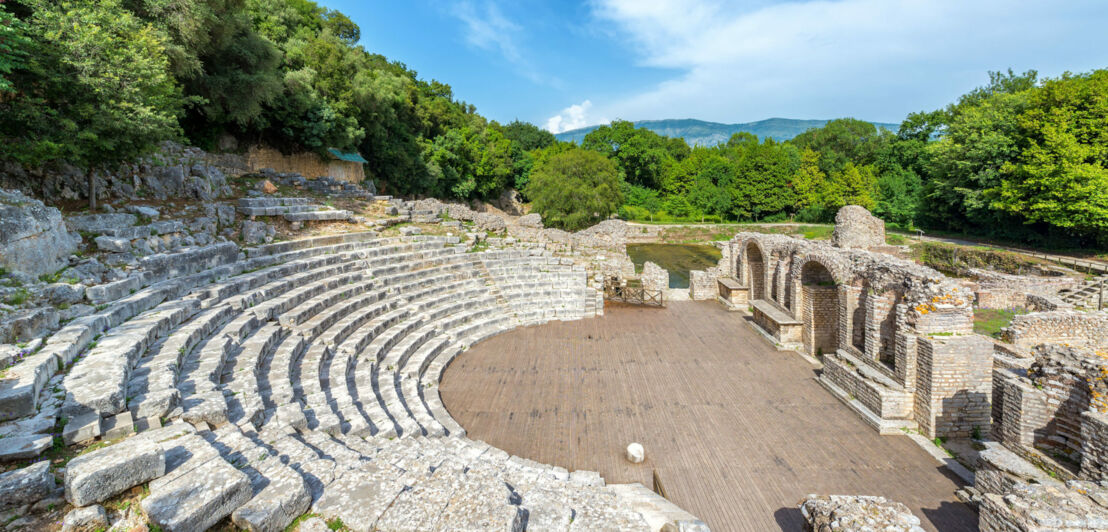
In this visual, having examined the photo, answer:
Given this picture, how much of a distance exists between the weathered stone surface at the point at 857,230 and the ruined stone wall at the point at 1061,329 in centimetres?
1339

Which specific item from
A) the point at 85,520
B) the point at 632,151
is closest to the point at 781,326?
the point at 85,520

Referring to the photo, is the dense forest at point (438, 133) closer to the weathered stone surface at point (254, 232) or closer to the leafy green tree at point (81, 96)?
the leafy green tree at point (81, 96)

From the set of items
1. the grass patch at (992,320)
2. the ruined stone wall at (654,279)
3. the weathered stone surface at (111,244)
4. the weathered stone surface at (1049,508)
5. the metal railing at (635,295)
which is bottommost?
the grass patch at (992,320)

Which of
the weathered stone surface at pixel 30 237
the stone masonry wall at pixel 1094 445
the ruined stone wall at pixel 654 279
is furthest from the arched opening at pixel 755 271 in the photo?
the weathered stone surface at pixel 30 237

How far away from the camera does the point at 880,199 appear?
43.3 meters

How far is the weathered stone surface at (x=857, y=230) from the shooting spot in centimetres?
2442

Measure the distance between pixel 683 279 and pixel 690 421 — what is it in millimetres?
18324

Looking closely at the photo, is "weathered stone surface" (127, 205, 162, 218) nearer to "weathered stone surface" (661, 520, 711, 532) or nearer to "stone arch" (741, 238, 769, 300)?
"weathered stone surface" (661, 520, 711, 532)

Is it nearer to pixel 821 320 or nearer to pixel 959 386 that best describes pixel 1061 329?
pixel 821 320

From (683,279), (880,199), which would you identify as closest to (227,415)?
(683,279)

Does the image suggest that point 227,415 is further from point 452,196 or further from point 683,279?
point 452,196

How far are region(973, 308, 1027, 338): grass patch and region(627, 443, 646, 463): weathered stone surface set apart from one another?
10.8m

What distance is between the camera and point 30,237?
660 centimetres

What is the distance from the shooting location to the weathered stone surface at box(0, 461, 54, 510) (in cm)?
304
